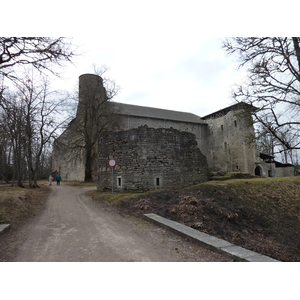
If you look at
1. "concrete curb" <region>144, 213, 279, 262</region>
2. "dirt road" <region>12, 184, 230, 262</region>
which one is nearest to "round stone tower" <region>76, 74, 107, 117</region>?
"dirt road" <region>12, 184, 230, 262</region>

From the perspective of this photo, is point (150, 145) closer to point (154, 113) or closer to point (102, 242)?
point (102, 242)

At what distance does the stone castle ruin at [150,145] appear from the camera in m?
13.3

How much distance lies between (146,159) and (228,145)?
90.1 feet

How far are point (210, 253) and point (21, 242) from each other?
4.33 metres

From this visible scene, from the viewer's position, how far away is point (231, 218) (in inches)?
316

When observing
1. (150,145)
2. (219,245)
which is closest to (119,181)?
(150,145)

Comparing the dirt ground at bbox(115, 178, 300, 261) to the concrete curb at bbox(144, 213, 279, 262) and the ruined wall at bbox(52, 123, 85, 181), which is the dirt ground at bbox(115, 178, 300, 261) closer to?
the concrete curb at bbox(144, 213, 279, 262)

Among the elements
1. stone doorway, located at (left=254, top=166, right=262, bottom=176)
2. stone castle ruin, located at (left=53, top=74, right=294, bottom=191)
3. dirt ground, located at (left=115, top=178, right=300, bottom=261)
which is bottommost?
dirt ground, located at (left=115, top=178, right=300, bottom=261)

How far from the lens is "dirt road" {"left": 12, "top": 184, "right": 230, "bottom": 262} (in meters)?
4.37

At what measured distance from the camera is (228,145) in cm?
3731

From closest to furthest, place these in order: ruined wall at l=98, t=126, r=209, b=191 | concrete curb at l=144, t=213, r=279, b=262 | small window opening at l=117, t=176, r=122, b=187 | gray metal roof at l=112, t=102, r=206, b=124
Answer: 1. concrete curb at l=144, t=213, r=279, b=262
2. ruined wall at l=98, t=126, r=209, b=191
3. small window opening at l=117, t=176, r=122, b=187
4. gray metal roof at l=112, t=102, r=206, b=124

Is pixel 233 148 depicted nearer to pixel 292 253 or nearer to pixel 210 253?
pixel 292 253

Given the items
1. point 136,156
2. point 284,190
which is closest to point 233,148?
point 284,190

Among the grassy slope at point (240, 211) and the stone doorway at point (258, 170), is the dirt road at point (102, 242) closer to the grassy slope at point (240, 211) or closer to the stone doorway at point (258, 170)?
the grassy slope at point (240, 211)
